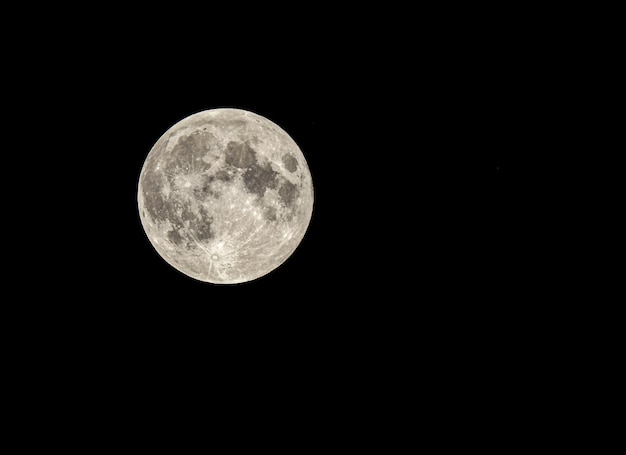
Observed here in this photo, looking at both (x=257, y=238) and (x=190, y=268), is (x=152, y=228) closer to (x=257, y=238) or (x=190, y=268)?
(x=190, y=268)

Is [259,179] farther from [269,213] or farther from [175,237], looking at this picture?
[175,237]

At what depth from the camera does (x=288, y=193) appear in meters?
4.68

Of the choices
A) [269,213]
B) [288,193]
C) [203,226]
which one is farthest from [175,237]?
[288,193]

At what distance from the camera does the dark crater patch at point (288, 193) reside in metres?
4.62

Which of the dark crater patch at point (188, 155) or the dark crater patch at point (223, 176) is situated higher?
the dark crater patch at point (188, 155)

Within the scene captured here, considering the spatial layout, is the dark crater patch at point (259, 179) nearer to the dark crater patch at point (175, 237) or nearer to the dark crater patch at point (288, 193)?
the dark crater patch at point (288, 193)

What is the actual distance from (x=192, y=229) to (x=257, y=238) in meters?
0.56

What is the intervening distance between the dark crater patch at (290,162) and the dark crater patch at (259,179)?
215 millimetres

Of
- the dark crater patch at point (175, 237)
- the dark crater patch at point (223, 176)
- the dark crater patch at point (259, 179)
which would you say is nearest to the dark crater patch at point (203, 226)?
the dark crater patch at point (175, 237)

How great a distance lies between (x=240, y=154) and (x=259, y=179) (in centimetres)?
27

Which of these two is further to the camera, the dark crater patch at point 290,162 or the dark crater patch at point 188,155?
the dark crater patch at point 290,162

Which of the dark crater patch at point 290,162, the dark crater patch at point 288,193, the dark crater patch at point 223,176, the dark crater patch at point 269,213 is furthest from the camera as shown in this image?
the dark crater patch at point 290,162

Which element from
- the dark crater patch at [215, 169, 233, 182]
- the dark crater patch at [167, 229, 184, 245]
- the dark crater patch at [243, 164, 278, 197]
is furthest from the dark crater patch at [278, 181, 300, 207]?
the dark crater patch at [167, 229, 184, 245]

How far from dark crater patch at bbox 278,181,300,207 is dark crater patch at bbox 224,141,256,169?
0.36 meters
